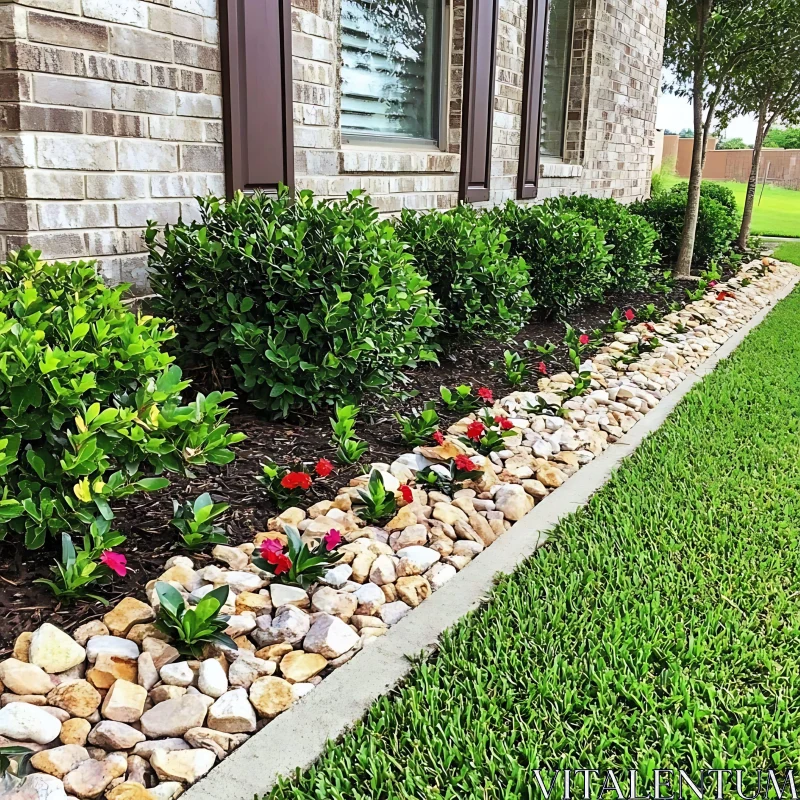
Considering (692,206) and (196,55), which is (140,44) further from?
(692,206)

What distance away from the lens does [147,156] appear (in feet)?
12.8

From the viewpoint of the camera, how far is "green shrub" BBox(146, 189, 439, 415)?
11.6ft

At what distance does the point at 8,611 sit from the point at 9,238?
197 cm

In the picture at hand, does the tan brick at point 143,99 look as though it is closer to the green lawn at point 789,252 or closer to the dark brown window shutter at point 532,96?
the dark brown window shutter at point 532,96

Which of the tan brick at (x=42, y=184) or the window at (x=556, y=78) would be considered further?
the window at (x=556, y=78)

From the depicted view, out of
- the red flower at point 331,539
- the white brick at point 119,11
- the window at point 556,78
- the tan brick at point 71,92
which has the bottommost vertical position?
the red flower at point 331,539

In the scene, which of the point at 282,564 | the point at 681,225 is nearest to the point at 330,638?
the point at 282,564

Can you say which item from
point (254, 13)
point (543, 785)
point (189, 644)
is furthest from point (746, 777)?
point (254, 13)

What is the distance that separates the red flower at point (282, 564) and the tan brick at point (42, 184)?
2.15 meters

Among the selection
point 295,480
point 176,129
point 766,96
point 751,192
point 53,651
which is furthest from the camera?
point 751,192

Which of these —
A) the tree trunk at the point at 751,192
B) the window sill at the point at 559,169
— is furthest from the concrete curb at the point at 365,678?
the tree trunk at the point at 751,192

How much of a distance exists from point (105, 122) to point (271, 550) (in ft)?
8.05

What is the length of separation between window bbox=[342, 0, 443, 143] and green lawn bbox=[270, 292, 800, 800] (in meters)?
4.23

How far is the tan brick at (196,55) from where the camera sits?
3.97 metres
